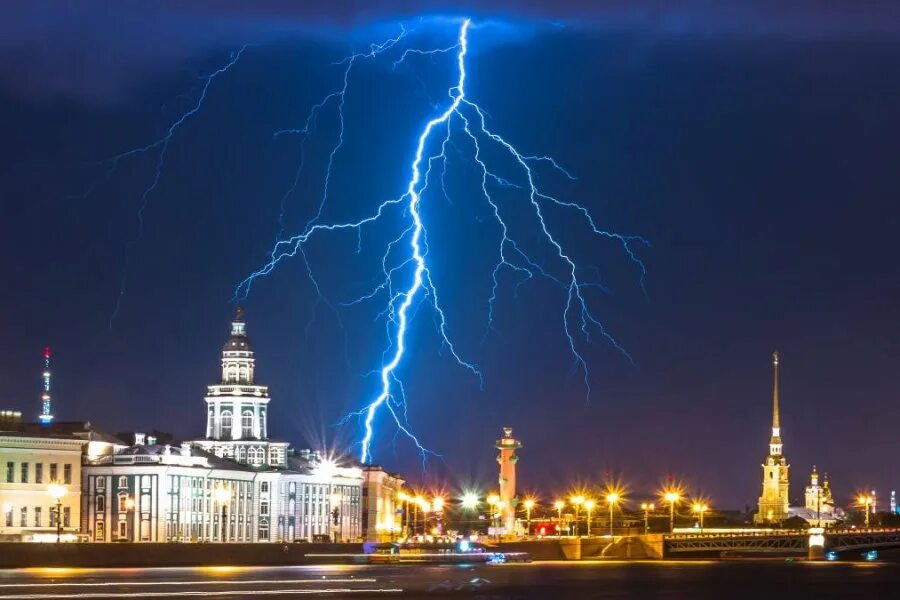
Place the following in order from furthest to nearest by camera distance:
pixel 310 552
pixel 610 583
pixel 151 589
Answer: pixel 310 552, pixel 610 583, pixel 151 589

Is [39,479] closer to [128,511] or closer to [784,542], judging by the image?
[128,511]

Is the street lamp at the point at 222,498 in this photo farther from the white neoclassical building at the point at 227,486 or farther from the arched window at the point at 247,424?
the arched window at the point at 247,424

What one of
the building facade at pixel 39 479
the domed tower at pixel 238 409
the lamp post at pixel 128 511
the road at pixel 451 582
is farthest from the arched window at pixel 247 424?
the road at pixel 451 582

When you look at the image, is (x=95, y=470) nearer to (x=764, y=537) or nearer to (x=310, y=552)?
(x=310, y=552)

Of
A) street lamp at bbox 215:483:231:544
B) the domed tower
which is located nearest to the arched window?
the domed tower

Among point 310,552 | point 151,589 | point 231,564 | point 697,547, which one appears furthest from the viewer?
point 697,547

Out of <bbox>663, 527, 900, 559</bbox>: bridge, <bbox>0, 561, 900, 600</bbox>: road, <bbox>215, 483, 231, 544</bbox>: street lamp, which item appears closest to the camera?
<bbox>0, 561, 900, 600</bbox>: road

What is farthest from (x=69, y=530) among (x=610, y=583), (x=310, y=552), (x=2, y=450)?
(x=610, y=583)

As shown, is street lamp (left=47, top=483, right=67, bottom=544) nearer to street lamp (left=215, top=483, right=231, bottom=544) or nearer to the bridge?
street lamp (left=215, top=483, right=231, bottom=544)
